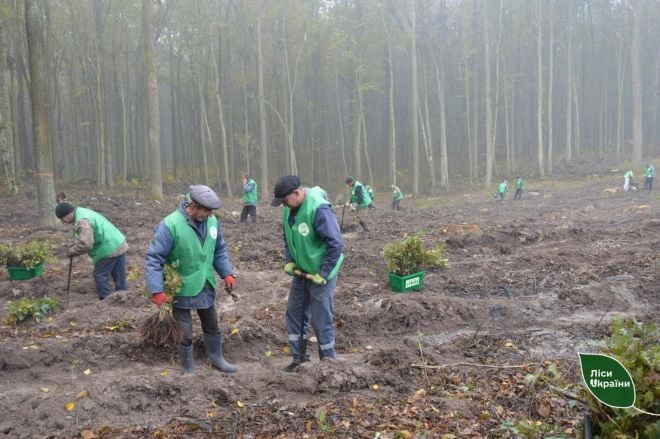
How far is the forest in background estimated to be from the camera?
26.5m

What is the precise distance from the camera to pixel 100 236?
282 inches

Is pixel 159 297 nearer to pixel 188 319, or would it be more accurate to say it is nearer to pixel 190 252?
pixel 190 252

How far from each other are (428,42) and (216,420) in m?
→ 29.2

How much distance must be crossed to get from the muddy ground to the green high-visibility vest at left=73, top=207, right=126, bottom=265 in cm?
72

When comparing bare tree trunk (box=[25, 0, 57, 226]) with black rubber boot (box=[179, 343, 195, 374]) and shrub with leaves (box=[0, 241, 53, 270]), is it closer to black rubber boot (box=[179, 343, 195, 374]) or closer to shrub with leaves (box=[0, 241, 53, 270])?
shrub with leaves (box=[0, 241, 53, 270])

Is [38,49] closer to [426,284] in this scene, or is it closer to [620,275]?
[426,284]

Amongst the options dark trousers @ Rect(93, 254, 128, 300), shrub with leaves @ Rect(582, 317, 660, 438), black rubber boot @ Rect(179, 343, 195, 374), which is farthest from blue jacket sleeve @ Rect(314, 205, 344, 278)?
dark trousers @ Rect(93, 254, 128, 300)

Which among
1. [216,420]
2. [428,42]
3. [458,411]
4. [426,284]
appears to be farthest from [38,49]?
[428,42]

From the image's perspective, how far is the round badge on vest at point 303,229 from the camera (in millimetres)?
5052

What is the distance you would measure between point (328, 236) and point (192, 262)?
1374 millimetres

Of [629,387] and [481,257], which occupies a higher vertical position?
[629,387]

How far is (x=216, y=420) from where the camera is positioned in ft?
13.8

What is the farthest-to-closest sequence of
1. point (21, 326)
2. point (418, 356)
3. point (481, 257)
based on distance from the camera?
point (481, 257), point (21, 326), point (418, 356)

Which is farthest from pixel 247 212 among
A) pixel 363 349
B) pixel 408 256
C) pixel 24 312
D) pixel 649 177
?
pixel 649 177
